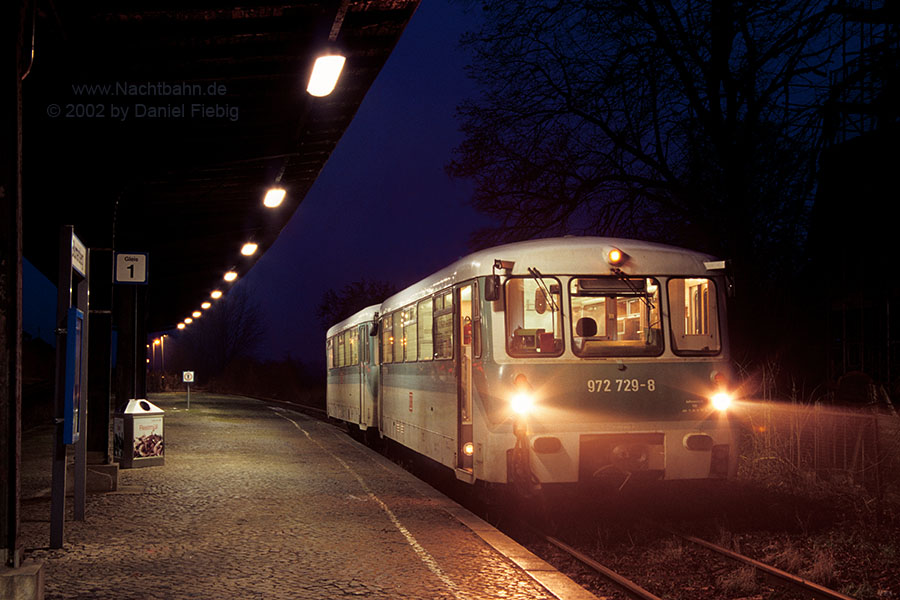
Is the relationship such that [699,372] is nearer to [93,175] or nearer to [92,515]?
[92,515]

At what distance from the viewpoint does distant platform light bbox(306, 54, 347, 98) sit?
7832 millimetres

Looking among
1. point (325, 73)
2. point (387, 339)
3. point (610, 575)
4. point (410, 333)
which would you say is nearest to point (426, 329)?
point (410, 333)

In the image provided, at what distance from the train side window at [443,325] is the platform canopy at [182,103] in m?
2.44

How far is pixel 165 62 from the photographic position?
8.26 metres

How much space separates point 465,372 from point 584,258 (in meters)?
1.92

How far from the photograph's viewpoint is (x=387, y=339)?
16188 millimetres

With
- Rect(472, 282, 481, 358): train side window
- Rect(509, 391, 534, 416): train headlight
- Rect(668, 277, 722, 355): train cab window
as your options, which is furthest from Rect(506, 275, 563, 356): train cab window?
Rect(668, 277, 722, 355): train cab window

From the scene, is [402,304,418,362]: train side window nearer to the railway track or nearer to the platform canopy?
the platform canopy

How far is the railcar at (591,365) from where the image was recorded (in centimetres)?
934

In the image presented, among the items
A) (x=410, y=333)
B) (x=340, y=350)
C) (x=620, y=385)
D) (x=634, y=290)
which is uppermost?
(x=634, y=290)

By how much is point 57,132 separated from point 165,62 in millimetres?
2350

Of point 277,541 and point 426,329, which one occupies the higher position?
point 426,329

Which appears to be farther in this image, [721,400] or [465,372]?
[465,372]

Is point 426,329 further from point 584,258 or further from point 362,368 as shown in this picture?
point 362,368
